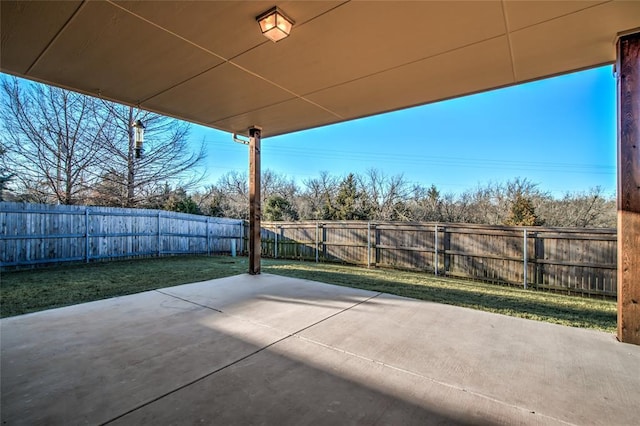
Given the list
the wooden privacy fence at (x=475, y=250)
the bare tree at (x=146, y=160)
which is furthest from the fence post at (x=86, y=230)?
the wooden privacy fence at (x=475, y=250)

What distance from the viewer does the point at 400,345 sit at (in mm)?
2271

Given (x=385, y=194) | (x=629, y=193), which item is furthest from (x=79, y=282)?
(x=385, y=194)

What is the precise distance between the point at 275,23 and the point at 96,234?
7.85 meters

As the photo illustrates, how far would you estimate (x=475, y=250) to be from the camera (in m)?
6.63

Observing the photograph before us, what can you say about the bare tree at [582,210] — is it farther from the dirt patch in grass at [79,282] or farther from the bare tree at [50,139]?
the bare tree at [50,139]

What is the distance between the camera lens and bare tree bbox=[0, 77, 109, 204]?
927 cm

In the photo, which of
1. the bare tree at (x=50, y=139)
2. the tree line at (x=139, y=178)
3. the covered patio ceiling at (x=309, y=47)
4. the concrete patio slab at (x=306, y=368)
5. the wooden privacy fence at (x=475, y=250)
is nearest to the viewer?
the concrete patio slab at (x=306, y=368)

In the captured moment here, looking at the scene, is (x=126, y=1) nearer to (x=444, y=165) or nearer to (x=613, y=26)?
(x=613, y=26)

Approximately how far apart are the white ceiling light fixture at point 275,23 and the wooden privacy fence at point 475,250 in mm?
6139

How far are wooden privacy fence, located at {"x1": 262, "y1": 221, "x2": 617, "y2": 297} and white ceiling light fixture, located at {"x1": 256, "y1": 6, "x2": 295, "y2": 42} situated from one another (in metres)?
6.14

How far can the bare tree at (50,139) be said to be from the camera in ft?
30.4

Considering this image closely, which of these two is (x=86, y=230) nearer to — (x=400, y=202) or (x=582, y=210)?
(x=400, y=202)

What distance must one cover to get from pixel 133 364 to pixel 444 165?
624 inches

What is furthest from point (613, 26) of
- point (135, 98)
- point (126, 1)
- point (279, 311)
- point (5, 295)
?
point (5, 295)
